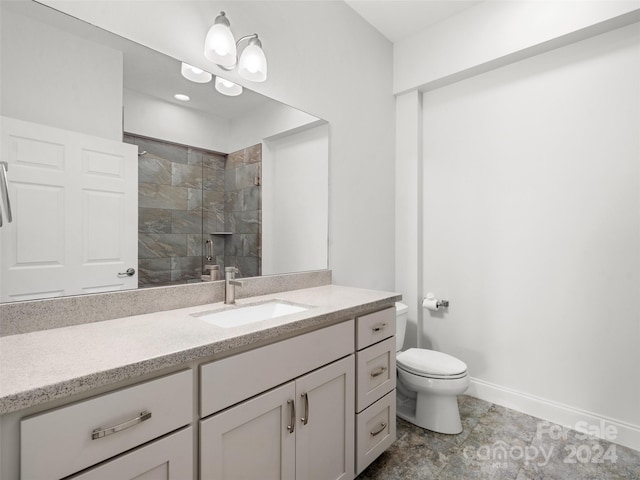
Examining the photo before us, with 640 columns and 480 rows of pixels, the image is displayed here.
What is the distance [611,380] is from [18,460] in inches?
103

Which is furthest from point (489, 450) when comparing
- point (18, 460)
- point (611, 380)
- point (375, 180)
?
point (18, 460)

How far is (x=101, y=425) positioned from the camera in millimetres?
736

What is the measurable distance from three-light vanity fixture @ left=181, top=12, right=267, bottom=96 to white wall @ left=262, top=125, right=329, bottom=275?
326 millimetres

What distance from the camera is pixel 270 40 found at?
1.78 metres

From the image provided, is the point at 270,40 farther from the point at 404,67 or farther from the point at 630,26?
the point at 630,26

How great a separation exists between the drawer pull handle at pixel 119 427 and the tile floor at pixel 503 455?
3.99ft

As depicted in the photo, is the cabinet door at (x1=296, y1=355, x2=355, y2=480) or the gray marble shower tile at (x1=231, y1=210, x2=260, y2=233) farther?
the gray marble shower tile at (x1=231, y1=210, x2=260, y2=233)

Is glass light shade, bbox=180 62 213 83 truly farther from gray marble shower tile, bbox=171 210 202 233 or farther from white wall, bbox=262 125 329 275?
gray marble shower tile, bbox=171 210 202 233

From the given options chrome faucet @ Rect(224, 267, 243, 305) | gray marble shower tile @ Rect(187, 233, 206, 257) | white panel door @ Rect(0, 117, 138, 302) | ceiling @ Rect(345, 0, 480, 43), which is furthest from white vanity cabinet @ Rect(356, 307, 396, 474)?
ceiling @ Rect(345, 0, 480, 43)

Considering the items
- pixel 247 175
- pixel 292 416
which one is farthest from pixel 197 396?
pixel 247 175

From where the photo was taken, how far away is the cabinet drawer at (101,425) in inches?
25.9

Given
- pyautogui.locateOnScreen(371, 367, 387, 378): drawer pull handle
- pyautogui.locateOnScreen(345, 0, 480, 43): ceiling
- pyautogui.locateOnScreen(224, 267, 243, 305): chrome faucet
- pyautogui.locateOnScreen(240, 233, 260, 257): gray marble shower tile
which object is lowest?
pyautogui.locateOnScreen(371, 367, 387, 378): drawer pull handle

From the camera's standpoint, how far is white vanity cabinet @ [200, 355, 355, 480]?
960mm

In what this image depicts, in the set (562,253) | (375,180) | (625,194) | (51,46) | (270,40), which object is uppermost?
(270,40)
